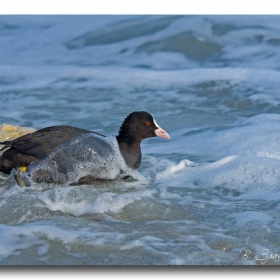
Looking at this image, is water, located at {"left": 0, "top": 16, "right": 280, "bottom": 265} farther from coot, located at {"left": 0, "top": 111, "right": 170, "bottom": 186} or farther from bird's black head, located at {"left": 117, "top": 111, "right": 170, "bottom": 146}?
bird's black head, located at {"left": 117, "top": 111, "right": 170, "bottom": 146}

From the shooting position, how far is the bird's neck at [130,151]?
655cm

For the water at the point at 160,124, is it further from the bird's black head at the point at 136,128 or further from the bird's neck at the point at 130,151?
the bird's black head at the point at 136,128

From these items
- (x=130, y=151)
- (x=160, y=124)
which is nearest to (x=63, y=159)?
(x=130, y=151)

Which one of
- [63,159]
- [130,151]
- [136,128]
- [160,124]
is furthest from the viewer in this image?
Result: [160,124]

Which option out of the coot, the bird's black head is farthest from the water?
the bird's black head

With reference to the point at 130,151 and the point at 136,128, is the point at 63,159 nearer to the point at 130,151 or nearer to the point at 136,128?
the point at 130,151

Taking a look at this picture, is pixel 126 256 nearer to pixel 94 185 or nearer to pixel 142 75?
pixel 94 185

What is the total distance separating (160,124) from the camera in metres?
9.09

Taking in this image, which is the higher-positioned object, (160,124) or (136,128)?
(136,128)

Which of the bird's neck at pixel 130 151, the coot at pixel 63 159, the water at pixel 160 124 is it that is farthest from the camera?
the bird's neck at pixel 130 151

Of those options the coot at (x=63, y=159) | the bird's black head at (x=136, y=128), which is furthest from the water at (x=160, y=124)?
the bird's black head at (x=136, y=128)

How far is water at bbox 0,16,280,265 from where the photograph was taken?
464cm

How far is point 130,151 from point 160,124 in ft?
8.20

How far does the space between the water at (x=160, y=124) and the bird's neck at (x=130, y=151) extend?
19cm
